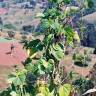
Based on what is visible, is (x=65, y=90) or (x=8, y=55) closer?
(x=65, y=90)

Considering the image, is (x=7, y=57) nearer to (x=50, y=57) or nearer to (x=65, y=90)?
(x=50, y=57)

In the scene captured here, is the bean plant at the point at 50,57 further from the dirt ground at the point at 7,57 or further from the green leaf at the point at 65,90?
the dirt ground at the point at 7,57

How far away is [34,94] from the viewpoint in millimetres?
3799

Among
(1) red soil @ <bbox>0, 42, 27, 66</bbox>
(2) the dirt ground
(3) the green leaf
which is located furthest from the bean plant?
(1) red soil @ <bbox>0, 42, 27, 66</bbox>

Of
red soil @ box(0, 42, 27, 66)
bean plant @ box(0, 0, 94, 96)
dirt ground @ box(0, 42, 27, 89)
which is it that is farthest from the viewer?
red soil @ box(0, 42, 27, 66)

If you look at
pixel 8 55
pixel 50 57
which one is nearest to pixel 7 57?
pixel 8 55

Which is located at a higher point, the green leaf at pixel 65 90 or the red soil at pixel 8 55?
the green leaf at pixel 65 90

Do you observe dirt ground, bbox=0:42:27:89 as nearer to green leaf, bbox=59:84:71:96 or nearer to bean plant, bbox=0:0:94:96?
bean plant, bbox=0:0:94:96

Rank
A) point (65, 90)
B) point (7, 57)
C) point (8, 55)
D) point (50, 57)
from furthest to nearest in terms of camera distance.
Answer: point (8, 55)
point (7, 57)
point (50, 57)
point (65, 90)

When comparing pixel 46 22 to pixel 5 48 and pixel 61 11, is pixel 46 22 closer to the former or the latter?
pixel 61 11


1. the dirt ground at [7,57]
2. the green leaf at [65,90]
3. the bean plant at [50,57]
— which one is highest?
the bean plant at [50,57]

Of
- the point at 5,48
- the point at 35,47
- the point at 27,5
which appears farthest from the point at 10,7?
the point at 35,47

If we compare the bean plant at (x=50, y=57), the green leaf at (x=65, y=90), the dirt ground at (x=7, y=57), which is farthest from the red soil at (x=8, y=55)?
the green leaf at (x=65, y=90)

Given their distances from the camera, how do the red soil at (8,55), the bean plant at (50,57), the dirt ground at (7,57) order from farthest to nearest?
the red soil at (8,55), the dirt ground at (7,57), the bean plant at (50,57)
